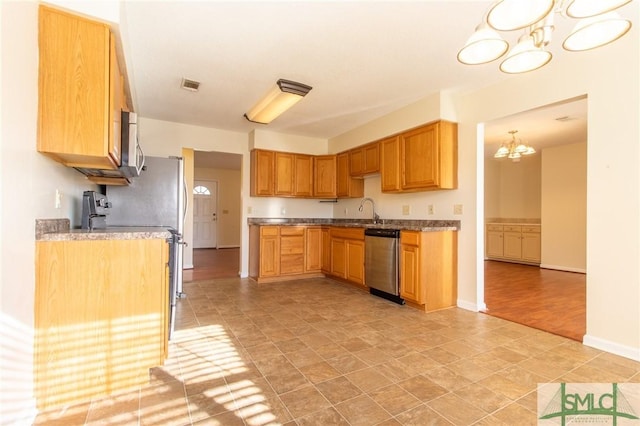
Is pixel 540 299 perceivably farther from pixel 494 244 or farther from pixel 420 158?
pixel 494 244

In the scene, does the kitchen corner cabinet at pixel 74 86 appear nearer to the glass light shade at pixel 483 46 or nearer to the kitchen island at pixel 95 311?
the kitchen island at pixel 95 311

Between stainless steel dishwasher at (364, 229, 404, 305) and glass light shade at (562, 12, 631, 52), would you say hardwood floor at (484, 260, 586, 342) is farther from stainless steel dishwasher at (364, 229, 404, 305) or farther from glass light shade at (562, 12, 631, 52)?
glass light shade at (562, 12, 631, 52)

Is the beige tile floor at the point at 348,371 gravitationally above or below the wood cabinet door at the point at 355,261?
below

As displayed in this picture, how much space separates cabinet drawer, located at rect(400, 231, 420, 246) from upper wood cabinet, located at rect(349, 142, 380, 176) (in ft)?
4.16

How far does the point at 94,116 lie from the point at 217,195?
7.64 meters

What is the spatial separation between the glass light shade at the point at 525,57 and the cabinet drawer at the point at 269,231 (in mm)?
3566

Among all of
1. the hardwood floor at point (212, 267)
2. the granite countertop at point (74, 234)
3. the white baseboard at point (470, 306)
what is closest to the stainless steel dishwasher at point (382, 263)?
the white baseboard at point (470, 306)

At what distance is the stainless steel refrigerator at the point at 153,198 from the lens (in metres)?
3.15

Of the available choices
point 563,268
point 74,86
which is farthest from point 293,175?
point 563,268

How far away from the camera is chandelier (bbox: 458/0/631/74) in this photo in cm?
136

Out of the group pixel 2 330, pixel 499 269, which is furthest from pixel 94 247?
pixel 499 269

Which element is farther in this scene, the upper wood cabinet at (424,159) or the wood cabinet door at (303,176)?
the wood cabinet door at (303,176)

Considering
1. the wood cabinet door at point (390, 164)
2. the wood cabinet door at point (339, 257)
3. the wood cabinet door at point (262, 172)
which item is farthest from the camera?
the wood cabinet door at point (262, 172)

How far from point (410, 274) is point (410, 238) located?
0.40m
